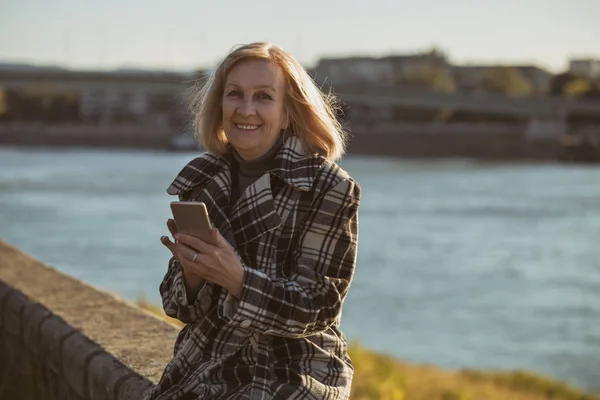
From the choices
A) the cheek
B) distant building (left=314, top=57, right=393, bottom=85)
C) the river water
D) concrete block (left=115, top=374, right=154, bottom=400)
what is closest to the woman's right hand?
the cheek

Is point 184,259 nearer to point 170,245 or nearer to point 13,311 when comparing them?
point 170,245

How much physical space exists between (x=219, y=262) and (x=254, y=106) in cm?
33

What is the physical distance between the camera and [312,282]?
172 centimetres

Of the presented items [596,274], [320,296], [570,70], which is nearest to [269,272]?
[320,296]

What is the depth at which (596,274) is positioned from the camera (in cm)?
1927

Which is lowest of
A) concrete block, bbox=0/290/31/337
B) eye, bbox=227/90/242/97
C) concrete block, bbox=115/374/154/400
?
concrete block, bbox=0/290/31/337

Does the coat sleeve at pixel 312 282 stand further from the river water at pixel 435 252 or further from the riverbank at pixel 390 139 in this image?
the riverbank at pixel 390 139

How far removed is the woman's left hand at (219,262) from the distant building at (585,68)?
71.0 m

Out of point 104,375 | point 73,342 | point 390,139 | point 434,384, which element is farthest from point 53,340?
point 390,139

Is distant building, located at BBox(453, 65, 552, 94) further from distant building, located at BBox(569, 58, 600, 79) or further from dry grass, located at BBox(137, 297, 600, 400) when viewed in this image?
dry grass, located at BBox(137, 297, 600, 400)

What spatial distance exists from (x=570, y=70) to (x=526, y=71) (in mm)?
21599

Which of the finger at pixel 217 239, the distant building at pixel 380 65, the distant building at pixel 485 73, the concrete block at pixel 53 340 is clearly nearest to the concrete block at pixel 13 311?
the concrete block at pixel 53 340

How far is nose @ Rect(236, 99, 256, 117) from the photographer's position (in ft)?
6.05

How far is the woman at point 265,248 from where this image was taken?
171 cm
